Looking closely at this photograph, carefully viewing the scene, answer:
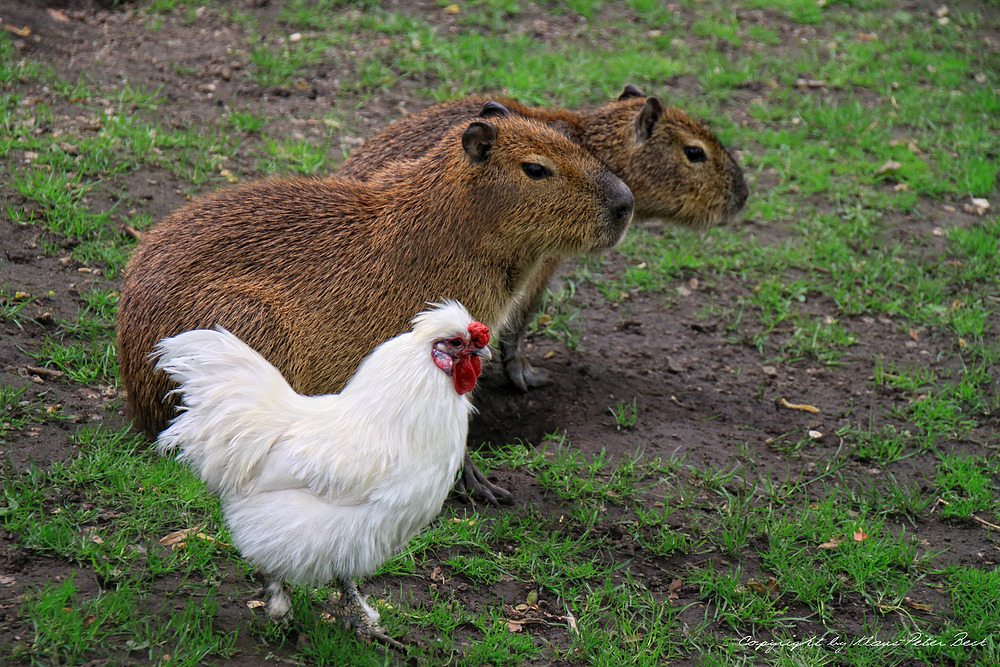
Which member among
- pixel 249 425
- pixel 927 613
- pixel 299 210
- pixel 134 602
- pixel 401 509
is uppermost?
pixel 299 210

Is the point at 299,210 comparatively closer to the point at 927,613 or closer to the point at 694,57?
the point at 927,613

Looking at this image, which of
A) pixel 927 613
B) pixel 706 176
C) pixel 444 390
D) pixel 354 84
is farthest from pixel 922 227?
pixel 444 390

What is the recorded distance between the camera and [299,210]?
12.7 feet

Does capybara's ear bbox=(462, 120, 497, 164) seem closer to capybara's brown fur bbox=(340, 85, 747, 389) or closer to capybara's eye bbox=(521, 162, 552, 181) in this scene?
capybara's eye bbox=(521, 162, 552, 181)

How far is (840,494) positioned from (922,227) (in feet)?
9.33

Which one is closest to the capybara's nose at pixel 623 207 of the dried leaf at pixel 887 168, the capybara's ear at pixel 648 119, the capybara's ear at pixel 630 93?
the capybara's ear at pixel 648 119

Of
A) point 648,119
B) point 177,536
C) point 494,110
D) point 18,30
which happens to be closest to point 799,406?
point 648,119

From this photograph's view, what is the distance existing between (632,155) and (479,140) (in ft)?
4.66

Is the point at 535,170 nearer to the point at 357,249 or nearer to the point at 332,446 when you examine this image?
the point at 357,249

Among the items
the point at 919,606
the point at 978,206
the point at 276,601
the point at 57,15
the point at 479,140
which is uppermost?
the point at 479,140

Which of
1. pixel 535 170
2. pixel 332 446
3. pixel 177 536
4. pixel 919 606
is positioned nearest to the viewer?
pixel 332 446

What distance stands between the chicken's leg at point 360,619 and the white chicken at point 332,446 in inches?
5.3

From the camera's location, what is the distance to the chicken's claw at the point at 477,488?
407cm

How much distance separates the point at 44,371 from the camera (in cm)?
413
